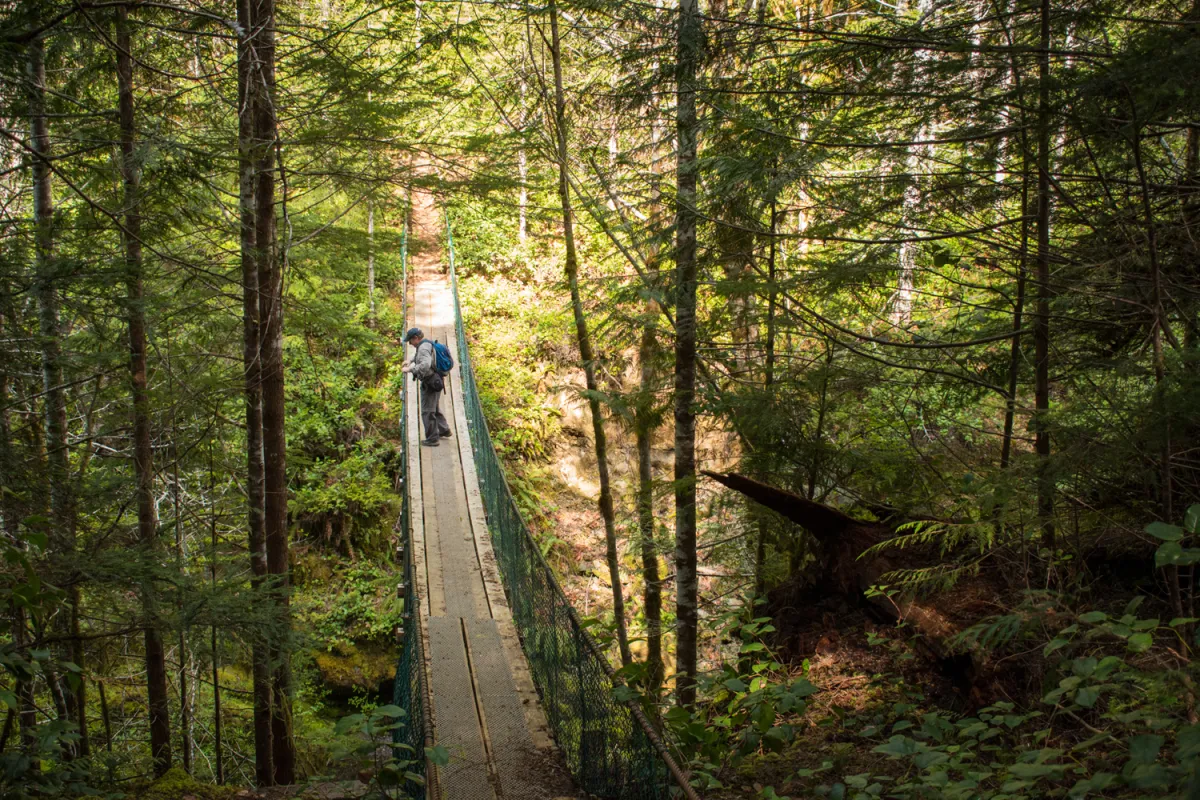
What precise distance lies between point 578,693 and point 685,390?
2097 millimetres

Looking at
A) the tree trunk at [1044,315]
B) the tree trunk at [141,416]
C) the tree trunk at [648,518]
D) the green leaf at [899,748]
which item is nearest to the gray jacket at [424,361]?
the tree trunk at [648,518]

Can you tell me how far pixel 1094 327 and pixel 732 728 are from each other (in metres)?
2.89

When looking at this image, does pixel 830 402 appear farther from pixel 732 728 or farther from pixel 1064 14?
pixel 1064 14

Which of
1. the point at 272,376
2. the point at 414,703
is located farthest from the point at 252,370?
the point at 414,703

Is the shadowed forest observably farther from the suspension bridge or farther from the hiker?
the hiker

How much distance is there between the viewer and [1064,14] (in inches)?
128

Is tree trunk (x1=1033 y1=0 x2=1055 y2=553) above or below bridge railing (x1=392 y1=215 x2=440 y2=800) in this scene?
above

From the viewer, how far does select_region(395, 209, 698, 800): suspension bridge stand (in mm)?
3596

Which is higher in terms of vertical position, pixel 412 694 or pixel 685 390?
pixel 685 390

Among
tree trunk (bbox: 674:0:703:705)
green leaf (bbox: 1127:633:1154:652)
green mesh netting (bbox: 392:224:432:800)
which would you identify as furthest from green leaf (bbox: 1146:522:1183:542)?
tree trunk (bbox: 674:0:703:705)

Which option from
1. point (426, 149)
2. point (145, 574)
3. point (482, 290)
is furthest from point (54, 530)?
point (482, 290)

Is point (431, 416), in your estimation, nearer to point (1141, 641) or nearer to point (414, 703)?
point (414, 703)

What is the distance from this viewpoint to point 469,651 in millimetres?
5699

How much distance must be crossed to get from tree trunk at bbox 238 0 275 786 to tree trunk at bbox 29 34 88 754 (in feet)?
3.58
